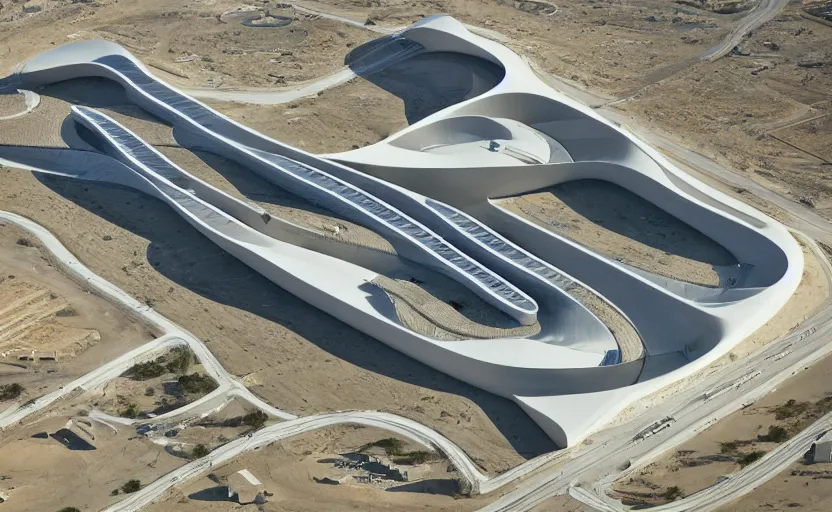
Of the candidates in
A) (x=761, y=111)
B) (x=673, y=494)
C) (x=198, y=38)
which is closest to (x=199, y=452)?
(x=673, y=494)

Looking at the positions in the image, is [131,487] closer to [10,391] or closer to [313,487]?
[313,487]

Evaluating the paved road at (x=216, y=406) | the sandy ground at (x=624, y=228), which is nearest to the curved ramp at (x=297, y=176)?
the sandy ground at (x=624, y=228)

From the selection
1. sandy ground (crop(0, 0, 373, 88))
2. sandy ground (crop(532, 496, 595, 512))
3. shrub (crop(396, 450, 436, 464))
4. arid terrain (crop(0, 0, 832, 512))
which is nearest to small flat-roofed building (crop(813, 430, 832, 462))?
arid terrain (crop(0, 0, 832, 512))

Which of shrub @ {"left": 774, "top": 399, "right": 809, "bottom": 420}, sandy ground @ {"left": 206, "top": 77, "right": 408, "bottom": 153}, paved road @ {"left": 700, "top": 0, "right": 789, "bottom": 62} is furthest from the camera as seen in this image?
paved road @ {"left": 700, "top": 0, "right": 789, "bottom": 62}

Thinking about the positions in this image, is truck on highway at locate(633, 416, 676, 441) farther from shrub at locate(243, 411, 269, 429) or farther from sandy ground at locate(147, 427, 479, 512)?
shrub at locate(243, 411, 269, 429)

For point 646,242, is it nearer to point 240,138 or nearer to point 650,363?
point 650,363
